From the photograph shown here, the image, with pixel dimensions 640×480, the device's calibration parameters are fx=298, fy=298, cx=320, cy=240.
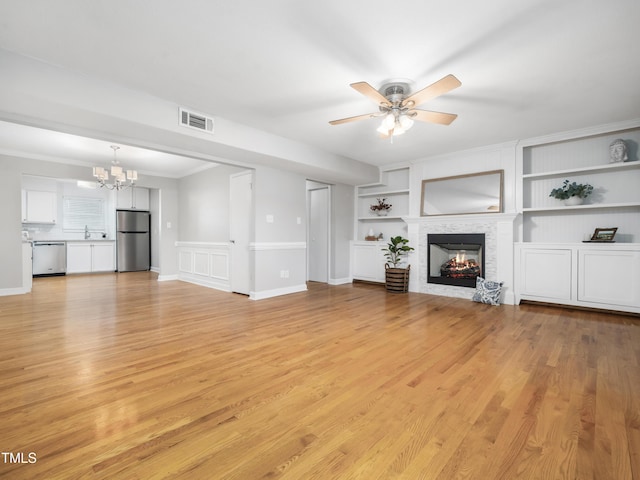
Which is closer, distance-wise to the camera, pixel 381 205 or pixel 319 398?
pixel 319 398

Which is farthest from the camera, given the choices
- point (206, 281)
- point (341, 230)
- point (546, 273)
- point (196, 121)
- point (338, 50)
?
point (341, 230)

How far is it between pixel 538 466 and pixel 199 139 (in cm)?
387

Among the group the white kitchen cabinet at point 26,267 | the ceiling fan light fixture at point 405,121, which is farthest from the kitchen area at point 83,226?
the ceiling fan light fixture at point 405,121

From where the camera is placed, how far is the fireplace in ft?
16.1

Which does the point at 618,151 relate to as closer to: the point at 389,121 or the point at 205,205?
the point at 389,121

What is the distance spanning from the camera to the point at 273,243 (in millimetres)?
5020

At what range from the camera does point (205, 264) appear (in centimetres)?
608

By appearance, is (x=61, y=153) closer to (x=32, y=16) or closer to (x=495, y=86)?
(x=32, y=16)

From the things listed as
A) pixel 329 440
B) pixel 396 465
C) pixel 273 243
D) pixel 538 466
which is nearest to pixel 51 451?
pixel 329 440

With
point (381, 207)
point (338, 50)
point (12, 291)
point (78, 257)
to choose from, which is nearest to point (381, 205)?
point (381, 207)

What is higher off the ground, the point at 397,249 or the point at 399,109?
the point at 399,109

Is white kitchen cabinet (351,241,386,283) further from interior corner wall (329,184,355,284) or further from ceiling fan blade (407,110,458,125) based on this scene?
ceiling fan blade (407,110,458,125)

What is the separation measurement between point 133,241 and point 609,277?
32.6 feet

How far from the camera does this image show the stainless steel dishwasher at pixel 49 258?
7.06m
